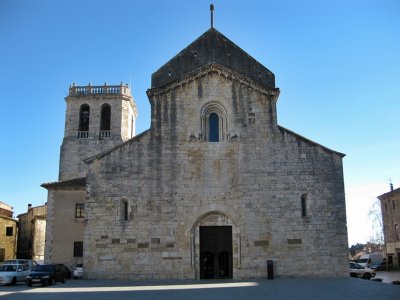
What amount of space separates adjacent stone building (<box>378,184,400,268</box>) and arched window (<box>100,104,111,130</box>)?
32754 mm

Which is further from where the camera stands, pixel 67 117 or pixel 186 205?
pixel 67 117

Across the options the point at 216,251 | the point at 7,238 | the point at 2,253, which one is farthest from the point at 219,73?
the point at 7,238

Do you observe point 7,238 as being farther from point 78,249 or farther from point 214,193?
point 214,193

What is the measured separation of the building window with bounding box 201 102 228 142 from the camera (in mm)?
24156

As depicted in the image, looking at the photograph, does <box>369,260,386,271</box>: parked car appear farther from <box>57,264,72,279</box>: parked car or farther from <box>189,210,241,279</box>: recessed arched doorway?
<box>57,264,72,279</box>: parked car

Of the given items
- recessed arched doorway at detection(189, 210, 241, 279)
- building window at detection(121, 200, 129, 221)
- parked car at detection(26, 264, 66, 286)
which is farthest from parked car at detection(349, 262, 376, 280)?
parked car at detection(26, 264, 66, 286)

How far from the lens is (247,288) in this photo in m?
17.6

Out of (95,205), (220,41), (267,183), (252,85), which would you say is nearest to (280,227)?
(267,183)

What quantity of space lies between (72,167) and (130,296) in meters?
27.7

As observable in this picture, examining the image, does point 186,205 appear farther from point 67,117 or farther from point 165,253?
point 67,117

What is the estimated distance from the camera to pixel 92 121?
1682 inches

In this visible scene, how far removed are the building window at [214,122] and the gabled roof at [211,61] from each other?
2.77 metres

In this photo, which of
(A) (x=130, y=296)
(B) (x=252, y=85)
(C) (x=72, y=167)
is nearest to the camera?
(A) (x=130, y=296)

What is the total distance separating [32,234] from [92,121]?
15.9 metres
